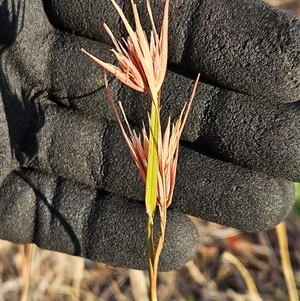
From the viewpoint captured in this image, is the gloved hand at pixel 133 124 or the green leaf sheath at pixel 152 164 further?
the gloved hand at pixel 133 124

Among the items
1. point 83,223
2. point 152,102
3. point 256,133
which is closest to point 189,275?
point 83,223

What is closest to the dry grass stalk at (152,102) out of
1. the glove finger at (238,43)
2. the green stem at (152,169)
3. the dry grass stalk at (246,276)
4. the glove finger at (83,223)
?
the green stem at (152,169)

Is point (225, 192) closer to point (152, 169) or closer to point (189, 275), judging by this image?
point (152, 169)

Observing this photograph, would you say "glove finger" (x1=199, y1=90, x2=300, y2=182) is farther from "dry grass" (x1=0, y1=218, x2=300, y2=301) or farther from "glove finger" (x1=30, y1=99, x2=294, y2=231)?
"dry grass" (x1=0, y1=218, x2=300, y2=301)

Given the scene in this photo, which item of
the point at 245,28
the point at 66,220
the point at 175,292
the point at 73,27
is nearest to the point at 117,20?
the point at 73,27

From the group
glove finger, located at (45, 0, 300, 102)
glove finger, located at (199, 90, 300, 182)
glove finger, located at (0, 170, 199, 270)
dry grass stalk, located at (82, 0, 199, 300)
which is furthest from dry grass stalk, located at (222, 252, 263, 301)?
dry grass stalk, located at (82, 0, 199, 300)

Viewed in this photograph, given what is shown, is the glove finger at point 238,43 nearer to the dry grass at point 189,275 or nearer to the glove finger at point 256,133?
the glove finger at point 256,133

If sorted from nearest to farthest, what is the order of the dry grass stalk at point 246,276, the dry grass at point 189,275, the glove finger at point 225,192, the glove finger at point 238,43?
the glove finger at point 238,43 → the glove finger at point 225,192 → the dry grass stalk at point 246,276 → the dry grass at point 189,275

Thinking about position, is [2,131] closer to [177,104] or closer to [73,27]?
[73,27]
